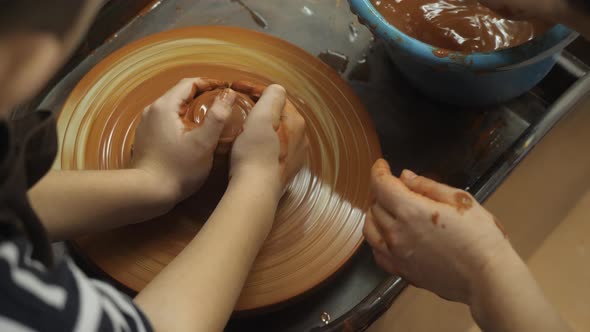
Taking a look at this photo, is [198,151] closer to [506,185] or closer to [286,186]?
[286,186]

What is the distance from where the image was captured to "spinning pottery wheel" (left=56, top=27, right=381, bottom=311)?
917mm

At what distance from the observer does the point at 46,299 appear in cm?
54

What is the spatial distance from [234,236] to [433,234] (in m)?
0.30

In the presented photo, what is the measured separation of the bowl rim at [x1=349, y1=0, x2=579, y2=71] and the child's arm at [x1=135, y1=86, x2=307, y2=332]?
0.23 metres

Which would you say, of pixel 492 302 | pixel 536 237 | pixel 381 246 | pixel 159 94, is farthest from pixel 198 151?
pixel 536 237

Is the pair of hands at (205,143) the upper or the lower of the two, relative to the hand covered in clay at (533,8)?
lower

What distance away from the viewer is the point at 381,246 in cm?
86

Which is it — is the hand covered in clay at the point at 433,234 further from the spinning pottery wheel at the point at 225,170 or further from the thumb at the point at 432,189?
the spinning pottery wheel at the point at 225,170

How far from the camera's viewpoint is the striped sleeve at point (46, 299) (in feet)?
1.69

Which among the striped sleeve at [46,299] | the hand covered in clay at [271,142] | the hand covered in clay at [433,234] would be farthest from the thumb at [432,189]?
the striped sleeve at [46,299]

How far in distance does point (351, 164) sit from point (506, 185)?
1.04 ft

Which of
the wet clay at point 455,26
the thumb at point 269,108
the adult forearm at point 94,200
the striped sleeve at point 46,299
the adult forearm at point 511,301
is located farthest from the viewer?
the wet clay at point 455,26

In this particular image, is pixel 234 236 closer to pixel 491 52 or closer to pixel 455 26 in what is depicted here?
pixel 491 52

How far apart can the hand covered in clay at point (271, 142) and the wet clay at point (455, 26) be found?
308 mm
